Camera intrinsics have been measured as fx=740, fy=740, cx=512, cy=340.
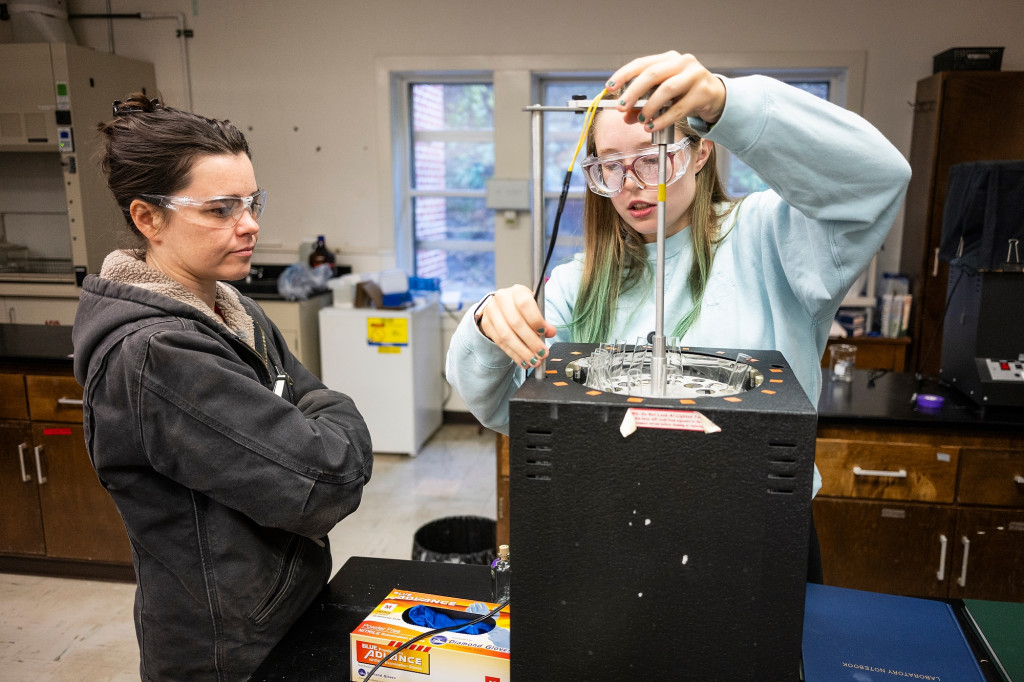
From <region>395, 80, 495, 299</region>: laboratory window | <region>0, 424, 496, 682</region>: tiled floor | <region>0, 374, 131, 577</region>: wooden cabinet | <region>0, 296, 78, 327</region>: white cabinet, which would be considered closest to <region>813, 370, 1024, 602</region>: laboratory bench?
<region>0, 424, 496, 682</region>: tiled floor

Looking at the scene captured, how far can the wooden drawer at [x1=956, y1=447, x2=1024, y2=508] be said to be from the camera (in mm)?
2072

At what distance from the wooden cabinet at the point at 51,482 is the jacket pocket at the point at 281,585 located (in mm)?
1756

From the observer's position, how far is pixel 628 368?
830 millimetres

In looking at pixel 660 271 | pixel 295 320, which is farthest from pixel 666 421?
pixel 295 320

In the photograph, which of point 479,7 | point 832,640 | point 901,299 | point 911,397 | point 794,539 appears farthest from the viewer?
point 479,7

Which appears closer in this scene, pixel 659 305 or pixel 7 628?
pixel 659 305

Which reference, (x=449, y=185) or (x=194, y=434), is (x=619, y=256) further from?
(x=449, y=185)

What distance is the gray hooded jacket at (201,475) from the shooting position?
101cm

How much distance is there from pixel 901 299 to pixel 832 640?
10.8 ft

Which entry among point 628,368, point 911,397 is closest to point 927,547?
point 911,397

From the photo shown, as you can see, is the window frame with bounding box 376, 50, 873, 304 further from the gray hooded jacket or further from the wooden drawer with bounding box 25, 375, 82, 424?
the gray hooded jacket

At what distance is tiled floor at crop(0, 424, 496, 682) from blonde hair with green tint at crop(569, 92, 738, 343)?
78.1 inches

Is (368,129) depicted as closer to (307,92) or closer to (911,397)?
(307,92)

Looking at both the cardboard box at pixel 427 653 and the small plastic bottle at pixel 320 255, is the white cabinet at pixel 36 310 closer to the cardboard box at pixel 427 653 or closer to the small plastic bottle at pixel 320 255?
the small plastic bottle at pixel 320 255
